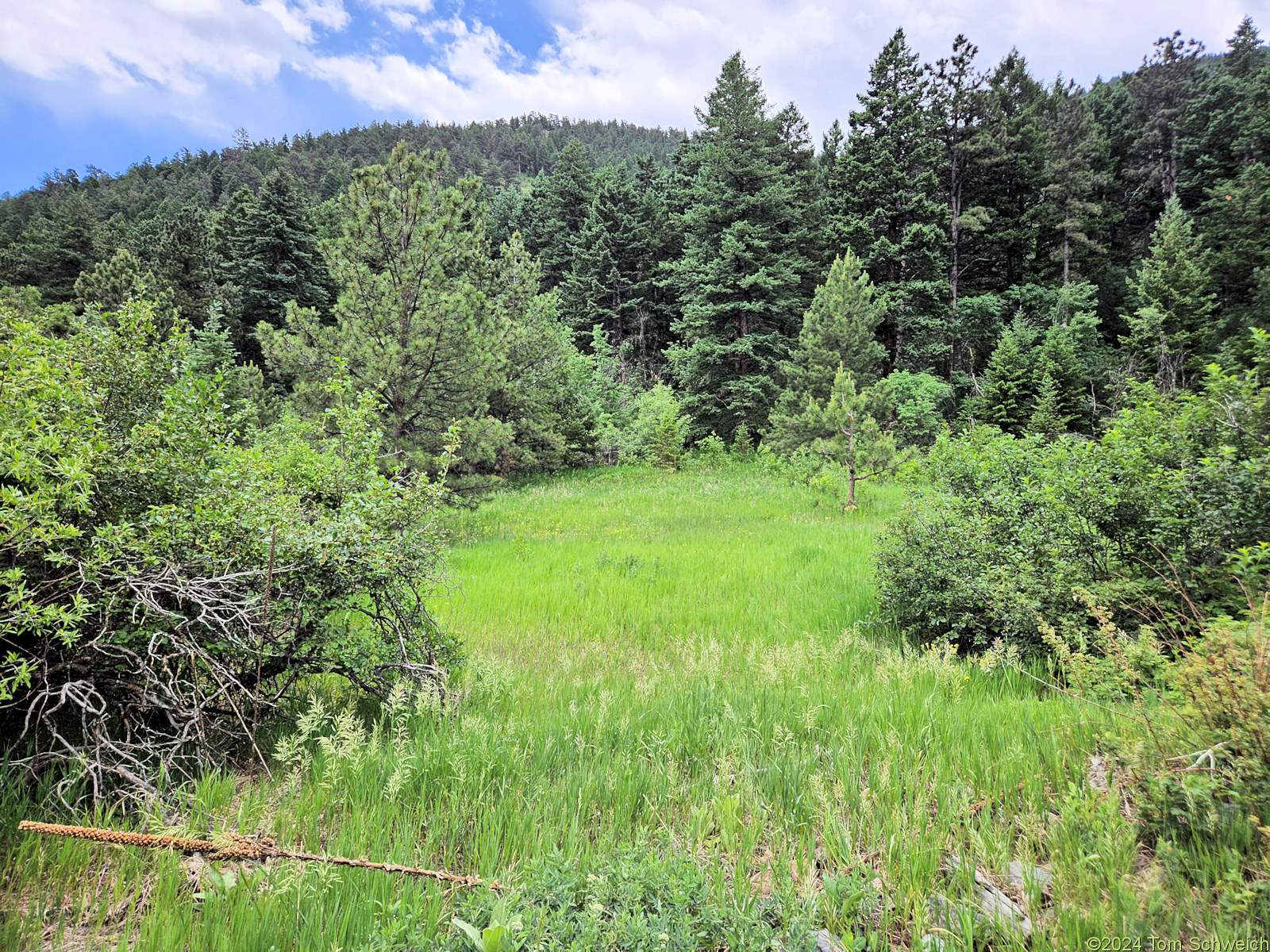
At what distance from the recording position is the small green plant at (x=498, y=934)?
1.76 m

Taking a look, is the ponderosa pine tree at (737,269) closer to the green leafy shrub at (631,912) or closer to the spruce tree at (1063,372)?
the spruce tree at (1063,372)

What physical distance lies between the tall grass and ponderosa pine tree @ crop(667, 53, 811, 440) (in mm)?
23672

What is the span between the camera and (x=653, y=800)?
9.32ft

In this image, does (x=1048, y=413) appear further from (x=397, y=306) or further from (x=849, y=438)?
(x=397, y=306)

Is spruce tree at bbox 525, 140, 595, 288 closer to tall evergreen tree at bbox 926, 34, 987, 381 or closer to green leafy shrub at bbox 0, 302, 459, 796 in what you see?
tall evergreen tree at bbox 926, 34, 987, 381

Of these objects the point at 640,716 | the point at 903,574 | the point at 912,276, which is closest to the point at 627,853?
the point at 640,716

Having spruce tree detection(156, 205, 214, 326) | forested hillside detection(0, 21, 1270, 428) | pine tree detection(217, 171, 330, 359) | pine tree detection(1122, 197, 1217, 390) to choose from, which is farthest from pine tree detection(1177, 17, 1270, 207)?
spruce tree detection(156, 205, 214, 326)

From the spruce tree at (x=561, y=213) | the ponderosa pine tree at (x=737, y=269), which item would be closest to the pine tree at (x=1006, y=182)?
the ponderosa pine tree at (x=737, y=269)

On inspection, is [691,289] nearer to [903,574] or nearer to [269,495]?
[903,574]

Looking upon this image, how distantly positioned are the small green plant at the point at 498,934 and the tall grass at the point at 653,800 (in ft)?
0.45

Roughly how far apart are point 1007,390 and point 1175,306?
12776mm

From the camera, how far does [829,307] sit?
22.8 meters

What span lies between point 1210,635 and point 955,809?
152cm

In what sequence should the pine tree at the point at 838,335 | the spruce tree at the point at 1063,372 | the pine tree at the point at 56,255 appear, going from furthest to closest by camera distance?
the pine tree at the point at 56,255 < the spruce tree at the point at 1063,372 < the pine tree at the point at 838,335
